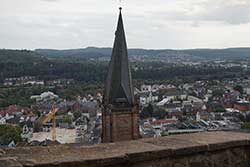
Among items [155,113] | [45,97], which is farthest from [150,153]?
[45,97]

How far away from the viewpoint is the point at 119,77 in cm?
1556

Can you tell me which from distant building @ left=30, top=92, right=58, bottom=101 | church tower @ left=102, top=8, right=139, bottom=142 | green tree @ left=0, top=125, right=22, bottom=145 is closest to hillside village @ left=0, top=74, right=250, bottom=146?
distant building @ left=30, top=92, right=58, bottom=101

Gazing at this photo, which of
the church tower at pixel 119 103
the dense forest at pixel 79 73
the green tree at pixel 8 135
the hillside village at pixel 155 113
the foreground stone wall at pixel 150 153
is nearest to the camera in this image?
the foreground stone wall at pixel 150 153

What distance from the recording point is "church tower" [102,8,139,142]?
50.4 ft

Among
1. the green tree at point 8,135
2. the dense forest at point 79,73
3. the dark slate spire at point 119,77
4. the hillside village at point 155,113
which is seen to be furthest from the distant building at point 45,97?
the dark slate spire at point 119,77

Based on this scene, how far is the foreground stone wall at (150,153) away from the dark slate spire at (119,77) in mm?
12028

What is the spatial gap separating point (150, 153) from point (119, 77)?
12852 millimetres

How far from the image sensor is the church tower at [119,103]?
15.4 metres

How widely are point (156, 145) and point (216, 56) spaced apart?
18908 centimetres

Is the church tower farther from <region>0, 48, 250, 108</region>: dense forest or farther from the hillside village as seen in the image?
<region>0, 48, 250, 108</region>: dense forest

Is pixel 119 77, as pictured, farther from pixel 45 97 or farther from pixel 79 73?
pixel 79 73

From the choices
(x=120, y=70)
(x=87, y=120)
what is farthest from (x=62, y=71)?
(x=120, y=70)

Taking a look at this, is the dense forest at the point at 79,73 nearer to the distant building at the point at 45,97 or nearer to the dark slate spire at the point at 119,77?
the distant building at the point at 45,97

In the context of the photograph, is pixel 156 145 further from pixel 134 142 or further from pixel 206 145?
pixel 206 145
